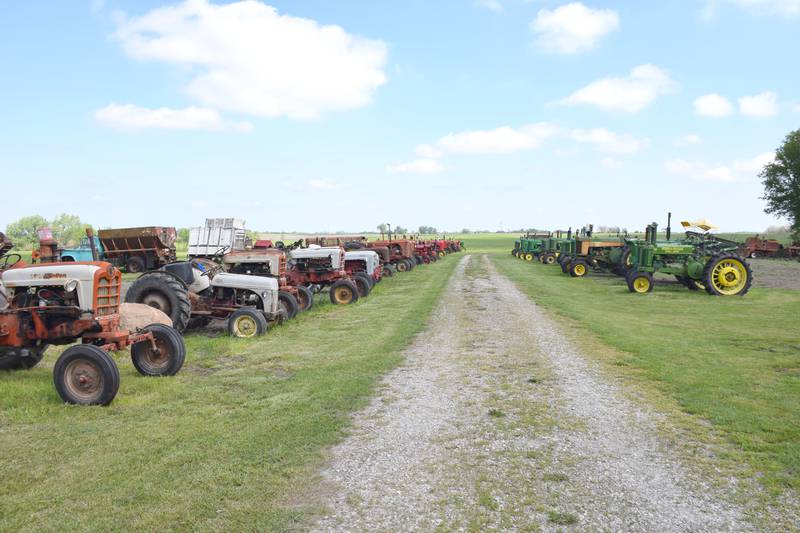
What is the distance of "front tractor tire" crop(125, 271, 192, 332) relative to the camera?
32.0ft

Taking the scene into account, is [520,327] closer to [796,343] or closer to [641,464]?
[796,343]

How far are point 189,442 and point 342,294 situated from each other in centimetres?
1029

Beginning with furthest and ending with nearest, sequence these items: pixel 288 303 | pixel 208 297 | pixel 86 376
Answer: pixel 288 303 → pixel 208 297 → pixel 86 376

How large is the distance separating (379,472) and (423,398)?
1892 mm

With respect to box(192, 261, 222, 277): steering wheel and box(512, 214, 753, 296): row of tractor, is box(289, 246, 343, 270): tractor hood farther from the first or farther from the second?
box(512, 214, 753, 296): row of tractor

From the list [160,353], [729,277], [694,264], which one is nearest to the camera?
[160,353]

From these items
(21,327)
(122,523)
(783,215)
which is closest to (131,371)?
Result: (21,327)

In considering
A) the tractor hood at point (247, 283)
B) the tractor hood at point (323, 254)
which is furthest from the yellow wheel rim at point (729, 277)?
the tractor hood at point (247, 283)

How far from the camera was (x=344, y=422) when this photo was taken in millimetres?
5117

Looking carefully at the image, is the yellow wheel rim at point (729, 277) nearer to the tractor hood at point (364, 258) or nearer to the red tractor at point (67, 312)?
the tractor hood at point (364, 258)

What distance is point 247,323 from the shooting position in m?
9.98

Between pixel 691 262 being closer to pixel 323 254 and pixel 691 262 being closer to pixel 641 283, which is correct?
pixel 641 283

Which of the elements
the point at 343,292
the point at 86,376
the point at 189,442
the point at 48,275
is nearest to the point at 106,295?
the point at 48,275

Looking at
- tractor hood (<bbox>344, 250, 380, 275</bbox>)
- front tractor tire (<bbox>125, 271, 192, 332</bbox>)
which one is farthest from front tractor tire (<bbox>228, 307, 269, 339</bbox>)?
tractor hood (<bbox>344, 250, 380, 275</bbox>)
